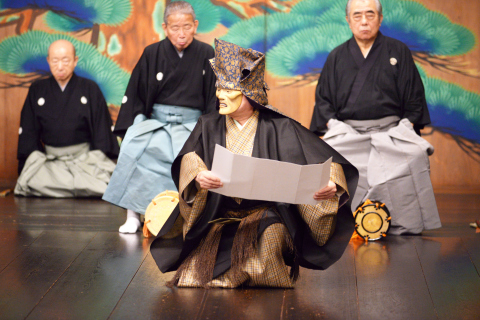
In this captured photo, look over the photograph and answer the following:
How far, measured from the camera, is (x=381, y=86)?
4.76 metres

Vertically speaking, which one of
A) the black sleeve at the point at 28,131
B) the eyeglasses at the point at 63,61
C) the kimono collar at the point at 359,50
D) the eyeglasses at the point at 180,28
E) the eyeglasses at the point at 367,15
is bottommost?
the black sleeve at the point at 28,131

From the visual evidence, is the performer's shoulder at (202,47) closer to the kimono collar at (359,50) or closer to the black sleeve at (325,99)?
the black sleeve at (325,99)

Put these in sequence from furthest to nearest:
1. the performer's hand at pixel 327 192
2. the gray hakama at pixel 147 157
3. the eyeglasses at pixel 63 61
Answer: the eyeglasses at pixel 63 61 < the gray hakama at pixel 147 157 < the performer's hand at pixel 327 192

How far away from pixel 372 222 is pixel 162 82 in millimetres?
1918

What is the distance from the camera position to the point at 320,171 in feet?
9.28

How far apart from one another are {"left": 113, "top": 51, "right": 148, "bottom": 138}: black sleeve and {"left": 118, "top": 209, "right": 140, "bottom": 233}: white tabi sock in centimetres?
72

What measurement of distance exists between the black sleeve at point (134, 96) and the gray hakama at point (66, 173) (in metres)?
1.18

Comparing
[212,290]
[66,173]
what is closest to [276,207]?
[212,290]

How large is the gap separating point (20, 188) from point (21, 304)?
328cm

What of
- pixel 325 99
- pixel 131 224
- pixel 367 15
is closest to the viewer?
pixel 131 224

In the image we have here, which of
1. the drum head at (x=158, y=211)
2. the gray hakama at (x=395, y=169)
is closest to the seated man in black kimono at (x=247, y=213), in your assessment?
the drum head at (x=158, y=211)

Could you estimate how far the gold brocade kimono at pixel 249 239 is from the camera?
3.04 m

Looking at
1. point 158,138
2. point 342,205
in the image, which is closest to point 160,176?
point 158,138

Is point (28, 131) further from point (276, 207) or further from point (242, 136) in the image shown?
point (276, 207)
